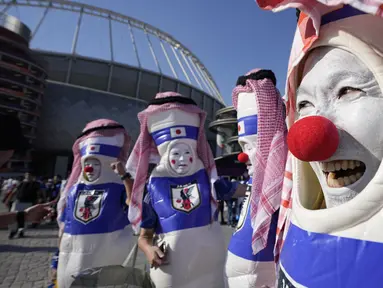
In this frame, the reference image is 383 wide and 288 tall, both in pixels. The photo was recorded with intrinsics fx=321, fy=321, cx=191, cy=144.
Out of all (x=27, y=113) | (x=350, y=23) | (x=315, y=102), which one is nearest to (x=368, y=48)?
(x=350, y=23)

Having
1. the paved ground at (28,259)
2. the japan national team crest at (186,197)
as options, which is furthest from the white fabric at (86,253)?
the japan national team crest at (186,197)

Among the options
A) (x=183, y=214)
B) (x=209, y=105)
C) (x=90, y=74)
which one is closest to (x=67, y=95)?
(x=90, y=74)

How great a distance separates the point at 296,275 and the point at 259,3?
2.75 ft

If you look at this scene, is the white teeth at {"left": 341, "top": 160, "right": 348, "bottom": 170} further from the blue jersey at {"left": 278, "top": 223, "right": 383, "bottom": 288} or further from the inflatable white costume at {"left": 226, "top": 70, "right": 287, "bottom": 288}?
the inflatable white costume at {"left": 226, "top": 70, "right": 287, "bottom": 288}

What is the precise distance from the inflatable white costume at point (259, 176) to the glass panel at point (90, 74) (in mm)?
29512

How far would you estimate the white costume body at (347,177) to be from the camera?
0.84m

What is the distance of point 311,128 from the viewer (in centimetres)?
88

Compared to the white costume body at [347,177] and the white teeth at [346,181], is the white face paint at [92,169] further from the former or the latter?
the white teeth at [346,181]

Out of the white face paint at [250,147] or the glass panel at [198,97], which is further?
the glass panel at [198,97]

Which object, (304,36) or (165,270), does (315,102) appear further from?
(165,270)

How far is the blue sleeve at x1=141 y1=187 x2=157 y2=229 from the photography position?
92.6 inches

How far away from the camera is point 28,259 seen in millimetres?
5695

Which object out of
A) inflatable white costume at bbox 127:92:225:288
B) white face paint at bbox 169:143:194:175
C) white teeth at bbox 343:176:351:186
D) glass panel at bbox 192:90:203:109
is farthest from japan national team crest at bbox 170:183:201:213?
glass panel at bbox 192:90:203:109

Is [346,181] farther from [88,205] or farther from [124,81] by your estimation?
[124,81]
